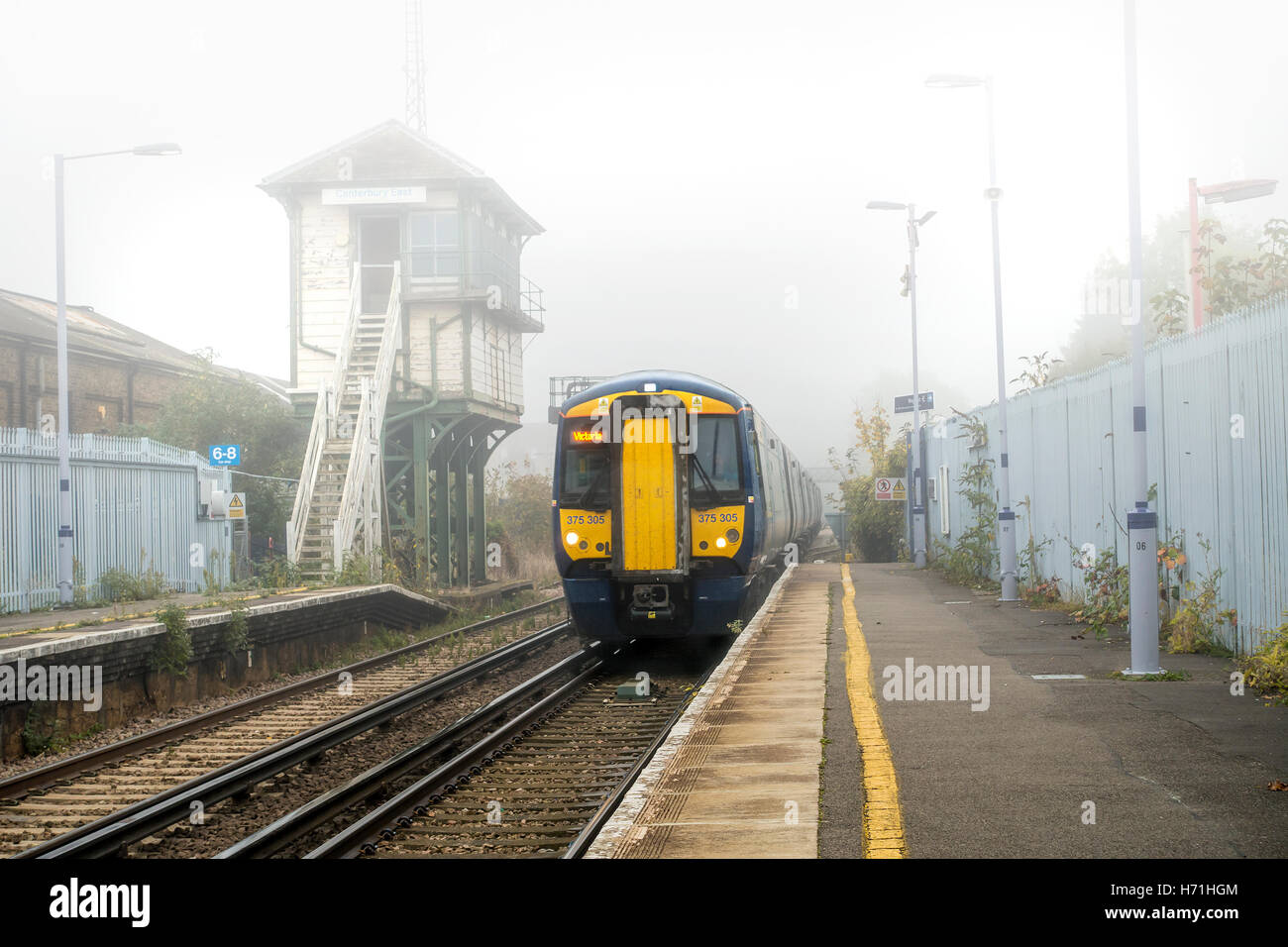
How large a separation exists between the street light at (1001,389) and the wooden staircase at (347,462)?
1091cm

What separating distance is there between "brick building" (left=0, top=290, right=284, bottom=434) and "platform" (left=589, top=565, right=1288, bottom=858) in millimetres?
26989

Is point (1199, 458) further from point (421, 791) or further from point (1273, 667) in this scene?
point (421, 791)

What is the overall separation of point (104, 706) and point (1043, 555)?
1221cm

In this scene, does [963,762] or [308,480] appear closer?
[963,762]

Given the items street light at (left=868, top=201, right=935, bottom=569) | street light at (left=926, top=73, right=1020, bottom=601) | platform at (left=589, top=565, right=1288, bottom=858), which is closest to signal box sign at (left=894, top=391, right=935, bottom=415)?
street light at (left=868, top=201, right=935, bottom=569)

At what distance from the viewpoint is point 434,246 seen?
2870cm

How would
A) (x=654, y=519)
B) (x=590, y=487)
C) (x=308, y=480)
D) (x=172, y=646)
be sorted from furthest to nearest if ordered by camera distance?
1. (x=308, y=480)
2. (x=590, y=487)
3. (x=654, y=519)
4. (x=172, y=646)

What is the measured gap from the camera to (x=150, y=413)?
37906 millimetres

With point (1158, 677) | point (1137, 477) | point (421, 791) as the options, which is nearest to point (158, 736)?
point (421, 791)

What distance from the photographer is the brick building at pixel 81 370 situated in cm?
3203

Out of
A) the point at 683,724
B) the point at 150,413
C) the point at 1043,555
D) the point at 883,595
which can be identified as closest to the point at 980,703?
the point at 683,724

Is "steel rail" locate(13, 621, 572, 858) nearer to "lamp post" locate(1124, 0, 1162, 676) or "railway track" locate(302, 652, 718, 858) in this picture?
"railway track" locate(302, 652, 718, 858)

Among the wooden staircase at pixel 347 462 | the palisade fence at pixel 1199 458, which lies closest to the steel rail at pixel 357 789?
the palisade fence at pixel 1199 458

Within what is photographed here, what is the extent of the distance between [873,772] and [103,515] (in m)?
15.6
